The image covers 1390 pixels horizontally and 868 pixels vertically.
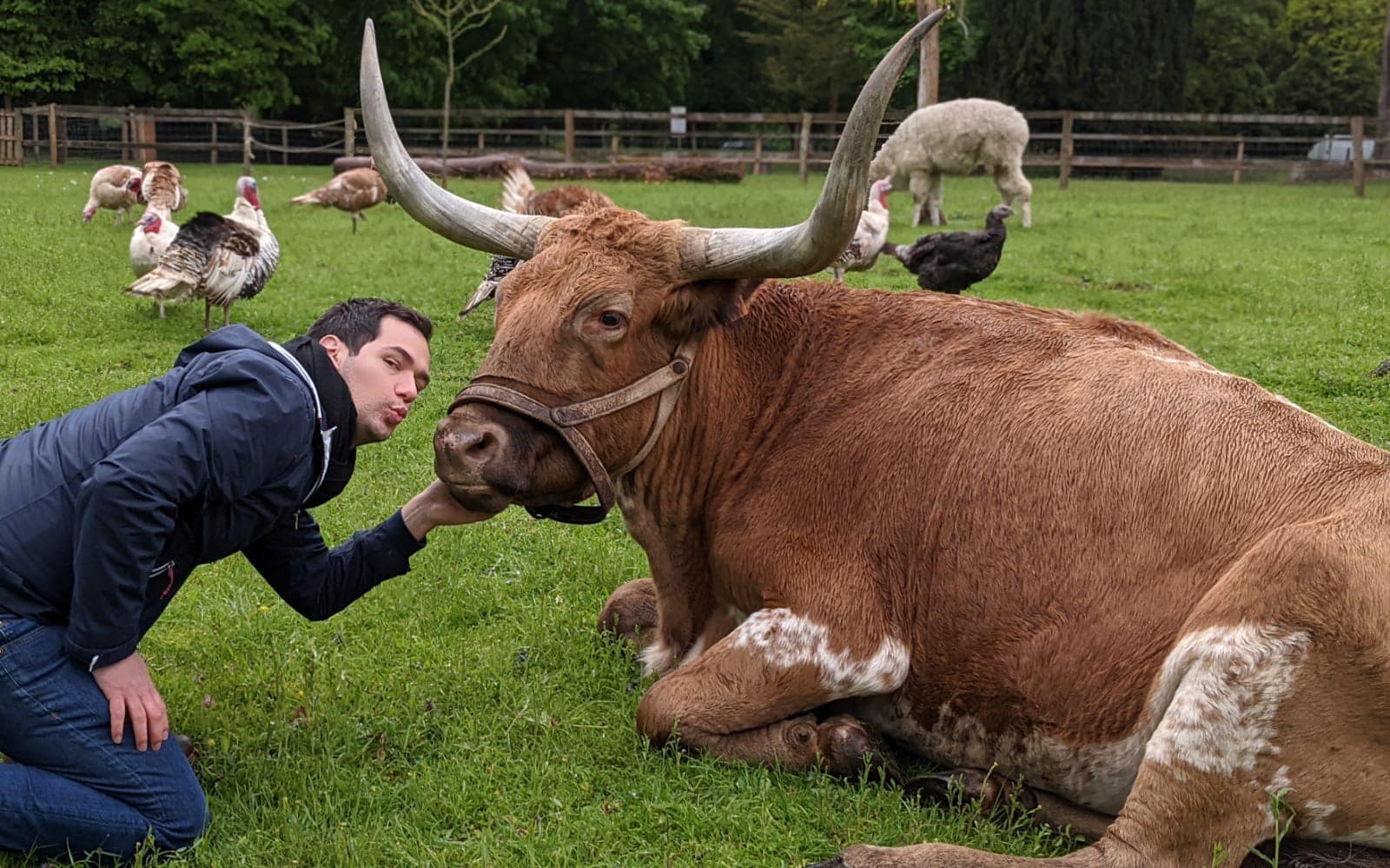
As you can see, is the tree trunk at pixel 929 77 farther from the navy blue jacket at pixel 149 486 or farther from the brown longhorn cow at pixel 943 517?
the navy blue jacket at pixel 149 486

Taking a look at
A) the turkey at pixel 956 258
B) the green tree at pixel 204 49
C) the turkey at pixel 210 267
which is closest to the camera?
the turkey at pixel 210 267

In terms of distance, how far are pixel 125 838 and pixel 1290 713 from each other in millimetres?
3121

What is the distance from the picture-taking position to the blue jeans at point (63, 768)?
3.31m

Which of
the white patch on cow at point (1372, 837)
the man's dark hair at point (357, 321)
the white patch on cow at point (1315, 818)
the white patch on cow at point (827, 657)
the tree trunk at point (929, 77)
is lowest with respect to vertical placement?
the white patch on cow at point (1372, 837)

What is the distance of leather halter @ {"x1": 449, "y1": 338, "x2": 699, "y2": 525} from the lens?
3762mm

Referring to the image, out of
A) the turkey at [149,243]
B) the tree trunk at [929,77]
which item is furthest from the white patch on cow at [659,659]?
the tree trunk at [929,77]

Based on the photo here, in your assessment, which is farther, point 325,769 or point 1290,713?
point 325,769

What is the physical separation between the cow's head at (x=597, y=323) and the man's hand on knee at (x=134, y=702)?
101cm

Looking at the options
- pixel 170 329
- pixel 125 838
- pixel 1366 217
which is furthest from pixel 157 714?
pixel 1366 217

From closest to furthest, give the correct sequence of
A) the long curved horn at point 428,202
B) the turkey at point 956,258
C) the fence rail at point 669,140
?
the long curved horn at point 428,202
the turkey at point 956,258
the fence rail at point 669,140

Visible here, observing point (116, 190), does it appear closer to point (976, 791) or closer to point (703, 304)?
point (703, 304)

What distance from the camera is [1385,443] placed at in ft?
23.9

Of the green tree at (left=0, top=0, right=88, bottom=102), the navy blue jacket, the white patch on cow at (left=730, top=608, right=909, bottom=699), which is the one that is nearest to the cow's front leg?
the white patch on cow at (left=730, top=608, right=909, bottom=699)

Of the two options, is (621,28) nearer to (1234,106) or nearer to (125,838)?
(1234,106)
